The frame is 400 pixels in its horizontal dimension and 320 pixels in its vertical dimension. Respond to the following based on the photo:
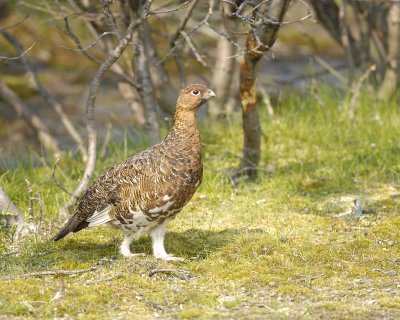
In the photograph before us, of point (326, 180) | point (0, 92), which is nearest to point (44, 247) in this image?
point (326, 180)

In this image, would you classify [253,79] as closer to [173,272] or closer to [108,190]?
[108,190]

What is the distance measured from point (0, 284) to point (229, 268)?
4.87 feet

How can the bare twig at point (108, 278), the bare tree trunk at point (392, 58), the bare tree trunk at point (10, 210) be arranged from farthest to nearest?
the bare tree trunk at point (392, 58), the bare tree trunk at point (10, 210), the bare twig at point (108, 278)

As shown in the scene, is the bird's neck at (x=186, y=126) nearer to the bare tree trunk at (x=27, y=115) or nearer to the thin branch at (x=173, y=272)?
the thin branch at (x=173, y=272)

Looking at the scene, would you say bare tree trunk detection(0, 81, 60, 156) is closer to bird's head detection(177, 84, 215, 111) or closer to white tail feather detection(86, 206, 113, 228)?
white tail feather detection(86, 206, 113, 228)

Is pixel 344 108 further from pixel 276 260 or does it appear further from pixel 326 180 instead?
pixel 276 260

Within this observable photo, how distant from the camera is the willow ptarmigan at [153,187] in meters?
5.49

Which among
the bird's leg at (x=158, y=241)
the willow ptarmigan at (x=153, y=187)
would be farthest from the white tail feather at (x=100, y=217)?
the bird's leg at (x=158, y=241)

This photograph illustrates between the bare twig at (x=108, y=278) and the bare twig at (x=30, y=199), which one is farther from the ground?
the bare twig at (x=30, y=199)

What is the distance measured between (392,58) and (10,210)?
498cm

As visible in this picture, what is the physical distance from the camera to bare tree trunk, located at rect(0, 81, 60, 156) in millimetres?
9156

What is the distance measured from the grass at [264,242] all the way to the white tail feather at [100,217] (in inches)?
9.8

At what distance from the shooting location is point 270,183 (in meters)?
7.47

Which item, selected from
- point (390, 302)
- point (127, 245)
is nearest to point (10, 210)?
point (127, 245)
